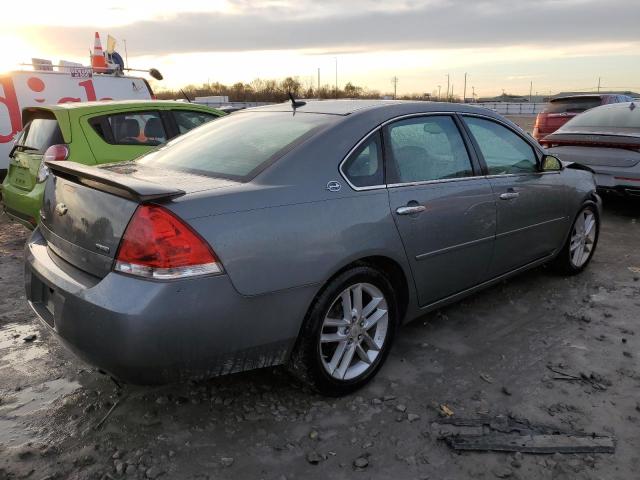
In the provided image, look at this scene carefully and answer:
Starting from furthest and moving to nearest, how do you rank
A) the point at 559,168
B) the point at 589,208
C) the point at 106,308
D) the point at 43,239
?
the point at 589,208 < the point at 559,168 < the point at 43,239 < the point at 106,308

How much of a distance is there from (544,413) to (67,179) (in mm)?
2766

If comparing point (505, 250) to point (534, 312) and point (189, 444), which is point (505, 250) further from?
point (189, 444)

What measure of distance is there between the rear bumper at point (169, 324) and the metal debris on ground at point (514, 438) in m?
0.94

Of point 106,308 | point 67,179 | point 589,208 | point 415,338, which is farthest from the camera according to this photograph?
point 589,208

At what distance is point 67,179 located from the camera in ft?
9.12

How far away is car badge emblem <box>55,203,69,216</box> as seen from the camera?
2713 mm

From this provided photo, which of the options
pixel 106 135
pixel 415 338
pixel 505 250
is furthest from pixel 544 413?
pixel 106 135

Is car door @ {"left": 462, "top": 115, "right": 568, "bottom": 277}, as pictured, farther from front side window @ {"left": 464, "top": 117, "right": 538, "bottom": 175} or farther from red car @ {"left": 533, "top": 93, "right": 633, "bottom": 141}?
red car @ {"left": 533, "top": 93, "right": 633, "bottom": 141}

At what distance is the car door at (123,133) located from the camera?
5383 mm

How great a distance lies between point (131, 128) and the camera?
5750 millimetres

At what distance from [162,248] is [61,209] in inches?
34.0

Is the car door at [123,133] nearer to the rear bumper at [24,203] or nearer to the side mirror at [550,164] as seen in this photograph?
the rear bumper at [24,203]

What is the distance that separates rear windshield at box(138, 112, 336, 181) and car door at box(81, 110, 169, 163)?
203 centimetres

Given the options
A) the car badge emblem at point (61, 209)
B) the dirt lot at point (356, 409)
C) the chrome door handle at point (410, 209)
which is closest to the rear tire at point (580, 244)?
the dirt lot at point (356, 409)
